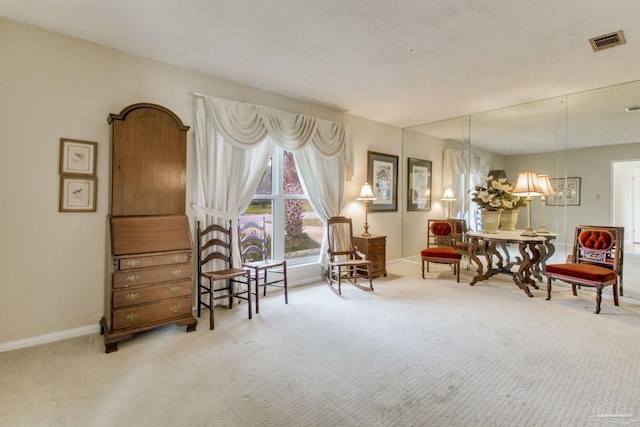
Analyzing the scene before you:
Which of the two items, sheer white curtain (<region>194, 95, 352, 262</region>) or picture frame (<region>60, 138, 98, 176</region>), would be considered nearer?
picture frame (<region>60, 138, 98, 176</region>)

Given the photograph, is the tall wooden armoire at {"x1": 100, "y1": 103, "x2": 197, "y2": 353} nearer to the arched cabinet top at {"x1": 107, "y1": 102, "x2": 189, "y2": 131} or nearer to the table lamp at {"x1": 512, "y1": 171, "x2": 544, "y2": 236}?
the arched cabinet top at {"x1": 107, "y1": 102, "x2": 189, "y2": 131}

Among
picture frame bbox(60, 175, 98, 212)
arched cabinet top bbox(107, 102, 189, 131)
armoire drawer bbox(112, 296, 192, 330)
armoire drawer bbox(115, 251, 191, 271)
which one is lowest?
armoire drawer bbox(112, 296, 192, 330)

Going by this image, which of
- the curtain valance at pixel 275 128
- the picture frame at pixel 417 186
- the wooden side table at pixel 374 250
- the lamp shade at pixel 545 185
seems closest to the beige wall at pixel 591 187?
the lamp shade at pixel 545 185

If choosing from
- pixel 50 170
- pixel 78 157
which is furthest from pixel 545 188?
pixel 50 170

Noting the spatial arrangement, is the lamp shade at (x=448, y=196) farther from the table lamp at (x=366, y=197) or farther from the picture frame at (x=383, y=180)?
the table lamp at (x=366, y=197)

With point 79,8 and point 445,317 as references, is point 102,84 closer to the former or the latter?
point 79,8

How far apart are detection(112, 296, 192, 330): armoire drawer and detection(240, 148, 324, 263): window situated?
135cm

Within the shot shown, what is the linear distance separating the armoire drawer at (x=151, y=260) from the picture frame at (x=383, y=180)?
3349 mm

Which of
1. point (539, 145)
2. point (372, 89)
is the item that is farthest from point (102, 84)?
point (539, 145)

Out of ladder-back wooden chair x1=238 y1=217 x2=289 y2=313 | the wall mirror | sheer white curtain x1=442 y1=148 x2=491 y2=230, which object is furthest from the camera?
sheer white curtain x1=442 y1=148 x2=491 y2=230

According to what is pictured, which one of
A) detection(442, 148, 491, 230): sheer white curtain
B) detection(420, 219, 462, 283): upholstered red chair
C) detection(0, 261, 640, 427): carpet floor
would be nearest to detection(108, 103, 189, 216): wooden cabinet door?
detection(0, 261, 640, 427): carpet floor

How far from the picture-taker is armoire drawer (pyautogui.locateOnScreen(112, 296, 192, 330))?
2520 millimetres

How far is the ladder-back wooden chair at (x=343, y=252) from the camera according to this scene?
4.42 metres

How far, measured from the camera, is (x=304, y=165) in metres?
4.38
